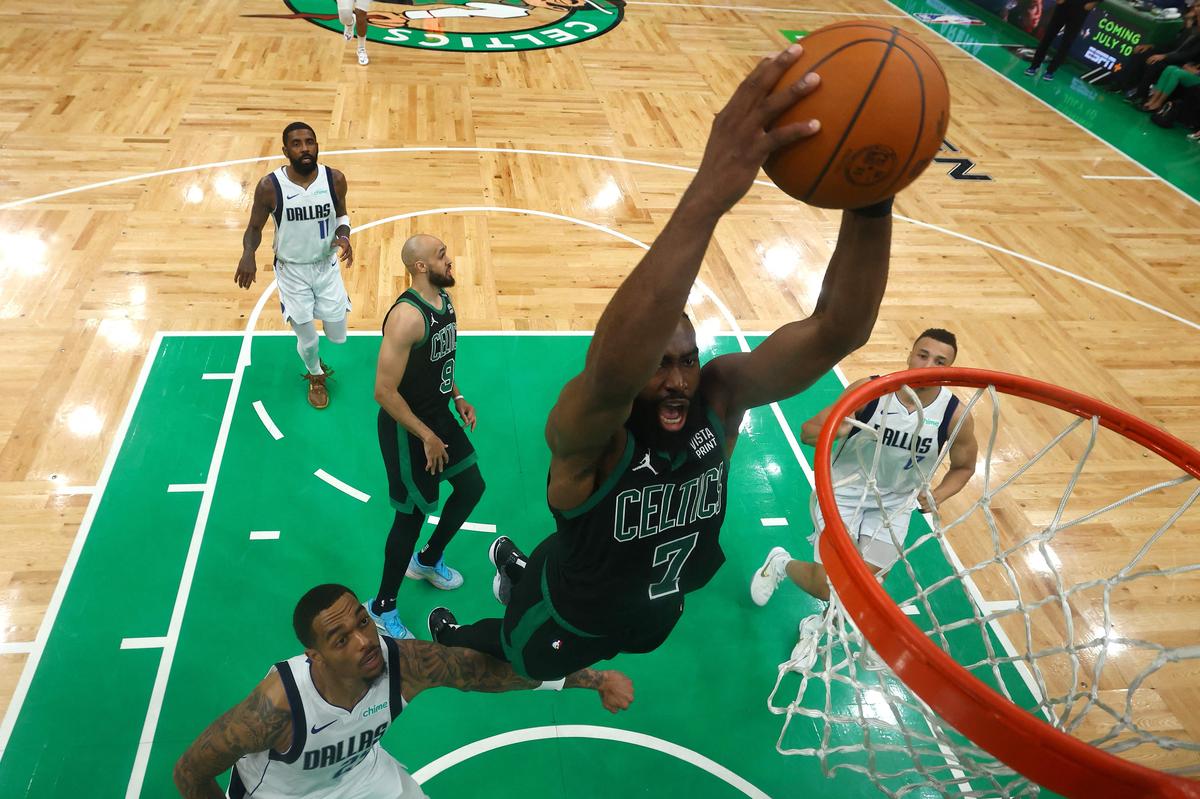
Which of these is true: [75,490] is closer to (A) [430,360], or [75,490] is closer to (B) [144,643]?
(B) [144,643]

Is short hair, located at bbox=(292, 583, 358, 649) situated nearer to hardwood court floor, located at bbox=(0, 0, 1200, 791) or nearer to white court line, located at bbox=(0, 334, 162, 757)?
white court line, located at bbox=(0, 334, 162, 757)

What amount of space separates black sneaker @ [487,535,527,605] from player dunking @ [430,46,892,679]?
0.64m

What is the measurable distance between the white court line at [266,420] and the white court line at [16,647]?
66.5 inches

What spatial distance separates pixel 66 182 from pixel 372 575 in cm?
566

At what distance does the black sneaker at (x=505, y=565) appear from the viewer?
388 cm

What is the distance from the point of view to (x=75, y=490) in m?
4.67

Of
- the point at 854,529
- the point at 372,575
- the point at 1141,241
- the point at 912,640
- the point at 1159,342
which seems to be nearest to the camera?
the point at 912,640

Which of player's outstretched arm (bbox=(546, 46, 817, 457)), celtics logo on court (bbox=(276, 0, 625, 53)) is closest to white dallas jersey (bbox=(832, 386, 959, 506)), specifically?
player's outstretched arm (bbox=(546, 46, 817, 457))

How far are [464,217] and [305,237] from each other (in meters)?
2.72

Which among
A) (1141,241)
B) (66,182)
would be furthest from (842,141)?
(1141,241)

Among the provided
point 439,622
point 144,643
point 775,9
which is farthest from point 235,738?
point 775,9

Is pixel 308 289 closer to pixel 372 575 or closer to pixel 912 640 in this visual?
pixel 372 575

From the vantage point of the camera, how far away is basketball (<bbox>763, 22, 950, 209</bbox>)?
1.54 m

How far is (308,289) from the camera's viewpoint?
514 cm
